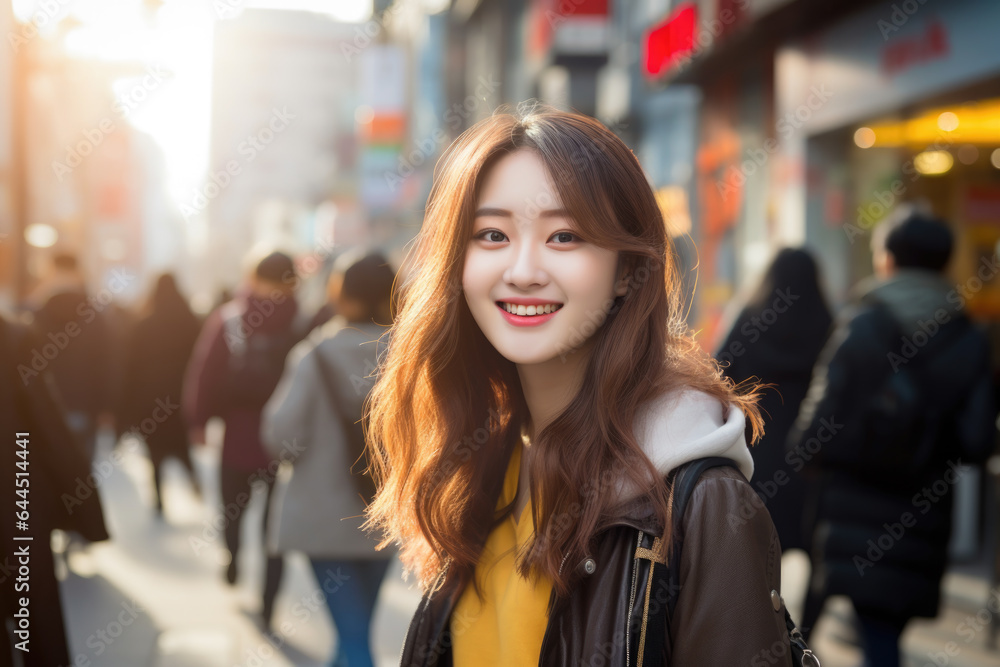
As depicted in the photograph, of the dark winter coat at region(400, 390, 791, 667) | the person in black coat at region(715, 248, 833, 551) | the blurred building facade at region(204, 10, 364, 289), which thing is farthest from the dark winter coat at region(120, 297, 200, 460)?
the blurred building facade at region(204, 10, 364, 289)

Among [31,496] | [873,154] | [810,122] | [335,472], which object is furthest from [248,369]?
[873,154]

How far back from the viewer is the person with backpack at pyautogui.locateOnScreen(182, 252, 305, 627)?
621 centimetres

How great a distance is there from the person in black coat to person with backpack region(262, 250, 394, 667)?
1801 mm

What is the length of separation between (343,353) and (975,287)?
25.7 ft

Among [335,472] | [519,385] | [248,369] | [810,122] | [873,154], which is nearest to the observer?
[519,385]

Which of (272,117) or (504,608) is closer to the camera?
(504,608)

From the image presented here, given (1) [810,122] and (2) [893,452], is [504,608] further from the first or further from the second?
(1) [810,122]

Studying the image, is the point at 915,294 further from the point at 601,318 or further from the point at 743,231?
the point at 743,231

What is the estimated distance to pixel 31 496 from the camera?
133 inches

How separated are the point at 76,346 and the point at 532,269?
7.96 m

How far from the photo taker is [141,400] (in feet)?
30.5

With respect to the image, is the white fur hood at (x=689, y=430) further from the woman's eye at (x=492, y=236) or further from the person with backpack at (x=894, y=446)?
the person with backpack at (x=894, y=446)

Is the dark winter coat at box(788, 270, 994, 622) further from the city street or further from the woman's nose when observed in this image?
the woman's nose

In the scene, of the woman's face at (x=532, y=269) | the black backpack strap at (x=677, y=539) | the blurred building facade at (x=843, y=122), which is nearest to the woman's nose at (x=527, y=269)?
the woman's face at (x=532, y=269)
